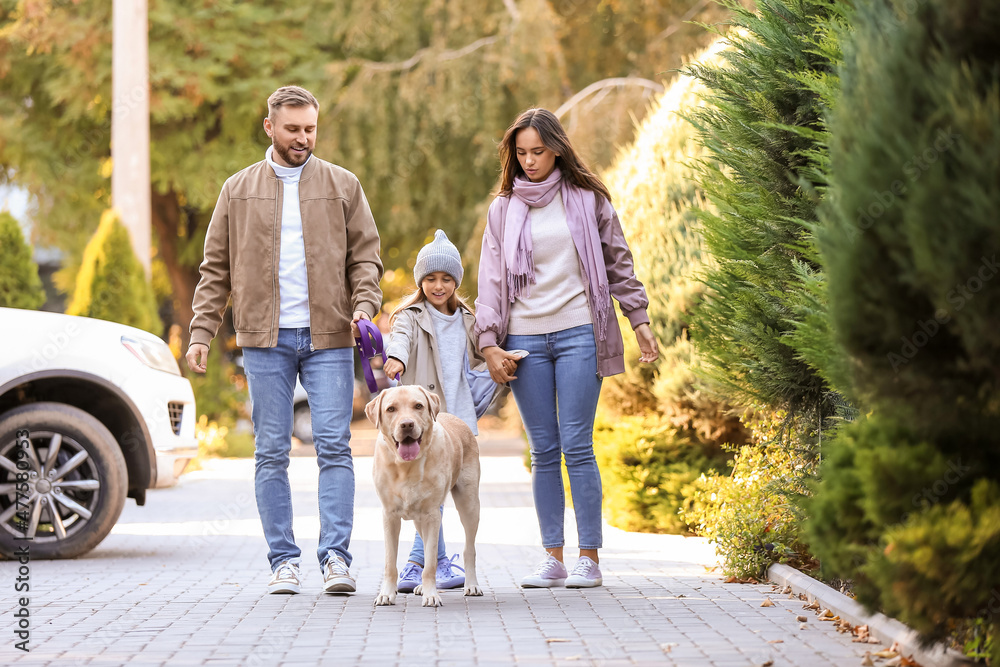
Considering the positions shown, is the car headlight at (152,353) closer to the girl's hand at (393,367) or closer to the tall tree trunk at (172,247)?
the girl's hand at (393,367)

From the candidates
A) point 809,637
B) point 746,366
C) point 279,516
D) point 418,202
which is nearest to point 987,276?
point 809,637

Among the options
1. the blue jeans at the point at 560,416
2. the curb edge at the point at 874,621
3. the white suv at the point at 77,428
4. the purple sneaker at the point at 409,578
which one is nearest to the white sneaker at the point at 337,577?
the purple sneaker at the point at 409,578

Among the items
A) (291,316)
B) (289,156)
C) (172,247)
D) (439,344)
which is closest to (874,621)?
(439,344)

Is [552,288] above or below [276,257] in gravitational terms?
below

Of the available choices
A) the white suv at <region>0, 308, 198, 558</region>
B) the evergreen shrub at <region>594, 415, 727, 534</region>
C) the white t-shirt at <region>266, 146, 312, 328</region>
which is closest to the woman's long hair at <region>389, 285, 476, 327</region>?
the white t-shirt at <region>266, 146, 312, 328</region>

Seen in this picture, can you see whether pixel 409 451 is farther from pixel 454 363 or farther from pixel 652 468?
pixel 652 468

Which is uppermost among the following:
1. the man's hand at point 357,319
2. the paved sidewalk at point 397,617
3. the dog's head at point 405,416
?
the man's hand at point 357,319

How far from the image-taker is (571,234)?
639 cm

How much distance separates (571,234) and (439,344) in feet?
2.93

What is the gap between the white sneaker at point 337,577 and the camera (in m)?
6.04

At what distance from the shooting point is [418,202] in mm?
22250

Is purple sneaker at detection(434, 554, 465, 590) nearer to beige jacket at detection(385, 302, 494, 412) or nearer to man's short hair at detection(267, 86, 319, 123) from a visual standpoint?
beige jacket at detection(385, 302, 494, 412)

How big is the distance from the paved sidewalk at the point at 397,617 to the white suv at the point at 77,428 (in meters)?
0.30

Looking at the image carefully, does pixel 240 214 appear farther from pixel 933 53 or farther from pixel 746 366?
pixel 933 53
